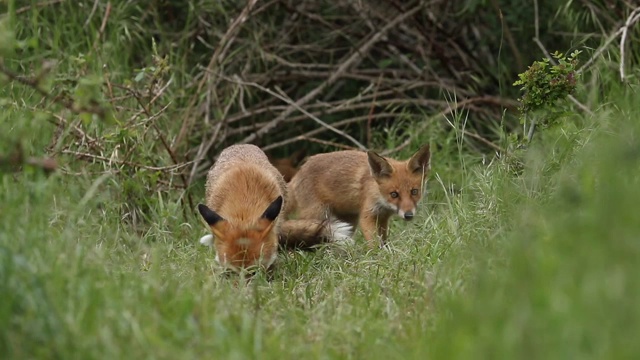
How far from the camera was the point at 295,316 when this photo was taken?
6098 millimetres

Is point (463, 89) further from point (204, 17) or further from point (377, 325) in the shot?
point (377, 325)

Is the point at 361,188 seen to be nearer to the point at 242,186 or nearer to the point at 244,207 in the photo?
the point at 242,186

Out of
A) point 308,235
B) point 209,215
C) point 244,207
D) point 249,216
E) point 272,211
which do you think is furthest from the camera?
point 308,235

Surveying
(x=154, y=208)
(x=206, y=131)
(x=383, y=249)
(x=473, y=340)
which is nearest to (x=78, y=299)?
(x=473, y=340)

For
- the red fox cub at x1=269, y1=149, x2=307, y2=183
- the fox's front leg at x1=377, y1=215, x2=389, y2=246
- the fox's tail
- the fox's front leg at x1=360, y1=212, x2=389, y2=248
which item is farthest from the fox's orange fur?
the red fox cub at x1=269, y1=149, x2=307, y2=183

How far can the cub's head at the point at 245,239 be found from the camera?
749 centimetres

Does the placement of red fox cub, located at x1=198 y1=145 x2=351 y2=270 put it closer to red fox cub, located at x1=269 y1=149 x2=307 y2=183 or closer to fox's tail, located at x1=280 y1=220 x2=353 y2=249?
fox's tail, located at x1=280 y1=220 x2=353 y2=249

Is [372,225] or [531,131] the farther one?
[372,225]

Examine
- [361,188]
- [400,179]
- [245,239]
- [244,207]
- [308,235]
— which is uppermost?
[245,239]

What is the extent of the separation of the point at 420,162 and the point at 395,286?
273 cm

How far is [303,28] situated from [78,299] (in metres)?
7.77

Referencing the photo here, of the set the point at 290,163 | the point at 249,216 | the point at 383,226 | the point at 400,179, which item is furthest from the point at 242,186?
the point at 290,163

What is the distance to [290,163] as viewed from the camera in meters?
11.6

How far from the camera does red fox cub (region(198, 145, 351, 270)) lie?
7555 mm
